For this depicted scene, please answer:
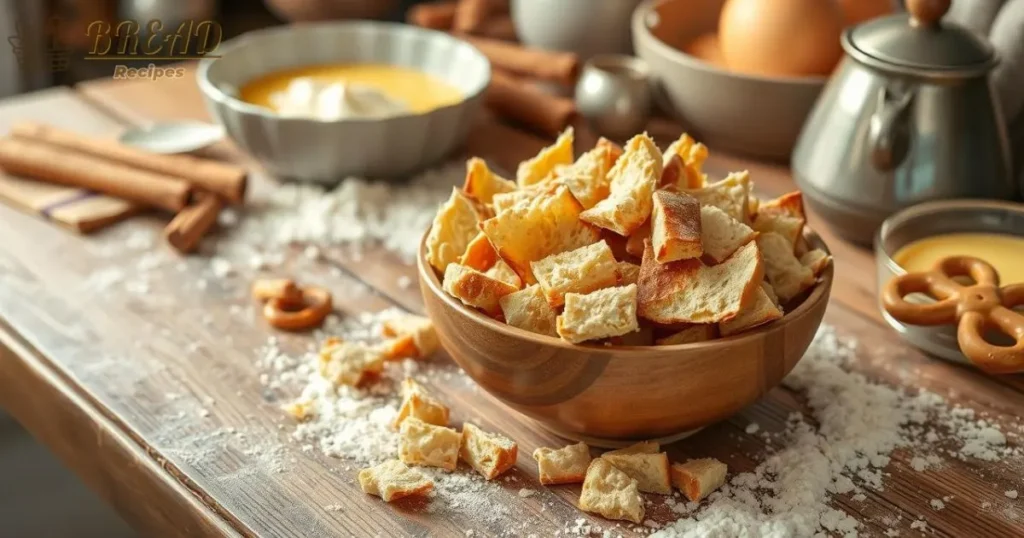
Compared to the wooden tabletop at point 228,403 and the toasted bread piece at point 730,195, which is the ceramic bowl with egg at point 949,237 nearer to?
the wooden tabletop at point 228,403

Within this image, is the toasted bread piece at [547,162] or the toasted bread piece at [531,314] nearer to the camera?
the toasted bread piece at [531,314]

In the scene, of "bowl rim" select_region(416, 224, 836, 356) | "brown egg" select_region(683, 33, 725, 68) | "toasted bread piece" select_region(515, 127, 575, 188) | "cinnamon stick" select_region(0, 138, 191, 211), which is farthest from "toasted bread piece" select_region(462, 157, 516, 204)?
"brown egg" select_region(683, 33, 725, 68)

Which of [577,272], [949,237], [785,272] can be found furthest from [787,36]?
[577,272]

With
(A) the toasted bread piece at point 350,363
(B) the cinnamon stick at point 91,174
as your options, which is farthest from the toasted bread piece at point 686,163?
(B) the cinnamon stick at point 91,174

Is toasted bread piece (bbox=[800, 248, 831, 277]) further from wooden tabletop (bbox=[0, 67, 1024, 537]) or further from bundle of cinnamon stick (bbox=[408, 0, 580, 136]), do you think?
bundle of cinnamon stick (bbox=[408, 0, 580, 136])

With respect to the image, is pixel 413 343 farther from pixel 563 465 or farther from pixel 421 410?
pixel 563 465

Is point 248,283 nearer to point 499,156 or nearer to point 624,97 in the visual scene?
point 499,156
